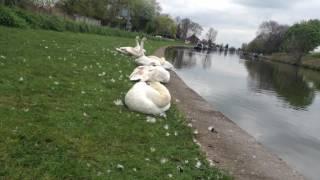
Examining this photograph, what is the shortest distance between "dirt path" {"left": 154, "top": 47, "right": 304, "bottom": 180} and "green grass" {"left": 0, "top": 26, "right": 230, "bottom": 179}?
2.36ft

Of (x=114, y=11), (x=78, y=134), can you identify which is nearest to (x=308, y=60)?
(x=114, y=11)

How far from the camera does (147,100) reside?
12.5m

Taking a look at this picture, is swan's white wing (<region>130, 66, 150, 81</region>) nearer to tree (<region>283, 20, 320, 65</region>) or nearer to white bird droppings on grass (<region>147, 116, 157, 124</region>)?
white bird droppings on grass (<region>147, 116, 157, 124</region>)

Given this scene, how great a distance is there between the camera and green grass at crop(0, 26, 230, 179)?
294 inches

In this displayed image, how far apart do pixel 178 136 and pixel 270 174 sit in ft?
8.17

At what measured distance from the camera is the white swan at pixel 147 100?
12367 mm

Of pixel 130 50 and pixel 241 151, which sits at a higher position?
pixel 130 50

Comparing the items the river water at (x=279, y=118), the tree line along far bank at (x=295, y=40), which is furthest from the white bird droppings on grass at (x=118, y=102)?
the tree line along far bank at (x=295, y=40)

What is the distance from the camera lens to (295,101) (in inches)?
1220

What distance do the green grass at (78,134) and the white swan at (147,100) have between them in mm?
275

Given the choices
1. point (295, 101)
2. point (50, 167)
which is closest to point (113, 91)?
point (50, 167)

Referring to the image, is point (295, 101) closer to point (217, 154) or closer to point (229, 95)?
point (229, 95)

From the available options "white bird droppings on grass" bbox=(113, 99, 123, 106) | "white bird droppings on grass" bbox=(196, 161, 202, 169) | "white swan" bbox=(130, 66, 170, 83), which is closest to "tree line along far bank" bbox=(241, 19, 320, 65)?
"white swan" bbox=(130, 66, 170, 83)

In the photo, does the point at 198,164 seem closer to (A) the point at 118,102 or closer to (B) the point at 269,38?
(A) the point at 118,102
